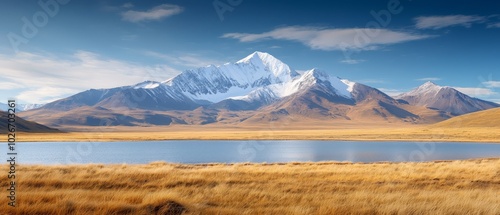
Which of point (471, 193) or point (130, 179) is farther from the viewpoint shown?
point (130, 179)

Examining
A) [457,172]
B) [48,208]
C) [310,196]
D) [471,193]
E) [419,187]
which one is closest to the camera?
[48,208]

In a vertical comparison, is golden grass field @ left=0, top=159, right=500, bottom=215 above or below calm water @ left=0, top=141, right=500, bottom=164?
above

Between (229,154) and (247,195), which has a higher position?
(247,195)

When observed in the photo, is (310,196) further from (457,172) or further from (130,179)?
(457,172)

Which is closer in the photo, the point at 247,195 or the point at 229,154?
the point at 247,195

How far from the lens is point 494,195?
16.3 metres

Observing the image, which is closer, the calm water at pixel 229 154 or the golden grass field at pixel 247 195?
the golden grass field at pixel 247 195

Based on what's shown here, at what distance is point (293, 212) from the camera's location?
11.7 meters

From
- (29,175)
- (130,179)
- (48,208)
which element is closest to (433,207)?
(48,208)

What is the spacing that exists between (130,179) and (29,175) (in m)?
5.30

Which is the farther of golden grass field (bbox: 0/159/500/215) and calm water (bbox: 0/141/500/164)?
calm water (bbox: 0/141/500/164)

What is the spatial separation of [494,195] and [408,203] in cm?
481

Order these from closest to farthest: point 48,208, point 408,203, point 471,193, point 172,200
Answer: point 48,208 < point 172,200 < point 408,203 < point 471,193

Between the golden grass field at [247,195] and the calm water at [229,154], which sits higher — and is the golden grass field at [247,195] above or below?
above
